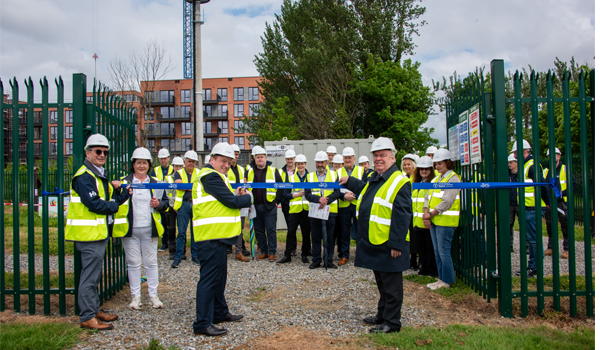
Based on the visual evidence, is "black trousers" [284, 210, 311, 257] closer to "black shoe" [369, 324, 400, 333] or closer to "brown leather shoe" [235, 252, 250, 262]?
"brown leather shoe" [235, 252, 250, 262]

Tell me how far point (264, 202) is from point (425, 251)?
10.7 ft

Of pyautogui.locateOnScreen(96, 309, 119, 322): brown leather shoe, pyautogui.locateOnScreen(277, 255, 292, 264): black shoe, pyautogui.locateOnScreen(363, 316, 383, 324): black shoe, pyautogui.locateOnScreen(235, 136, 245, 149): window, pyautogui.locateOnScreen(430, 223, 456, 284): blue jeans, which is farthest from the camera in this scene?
pyautogui.locateOnScreen(235, 136, 245, 149): window

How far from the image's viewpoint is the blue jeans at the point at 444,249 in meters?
5.93

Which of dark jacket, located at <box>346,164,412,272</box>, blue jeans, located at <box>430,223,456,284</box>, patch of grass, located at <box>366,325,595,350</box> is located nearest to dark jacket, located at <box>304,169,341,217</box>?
blue jeans, located at <box>430,223,456,284</box>

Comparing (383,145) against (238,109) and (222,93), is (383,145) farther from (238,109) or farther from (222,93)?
(222,93)

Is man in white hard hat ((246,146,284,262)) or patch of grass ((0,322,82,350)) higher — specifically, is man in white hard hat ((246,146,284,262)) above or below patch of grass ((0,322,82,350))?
above

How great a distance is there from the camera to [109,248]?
5.65 metres

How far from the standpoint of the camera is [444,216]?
5.92m

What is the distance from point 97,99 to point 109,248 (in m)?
2.03

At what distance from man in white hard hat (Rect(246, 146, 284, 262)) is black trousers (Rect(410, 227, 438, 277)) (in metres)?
2.82

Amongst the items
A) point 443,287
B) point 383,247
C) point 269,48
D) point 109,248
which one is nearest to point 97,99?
point 109,248

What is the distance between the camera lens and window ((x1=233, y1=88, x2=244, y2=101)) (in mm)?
62994

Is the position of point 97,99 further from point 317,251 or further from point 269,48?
point 269,48

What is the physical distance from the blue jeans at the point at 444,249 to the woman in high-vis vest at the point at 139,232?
3.88m
